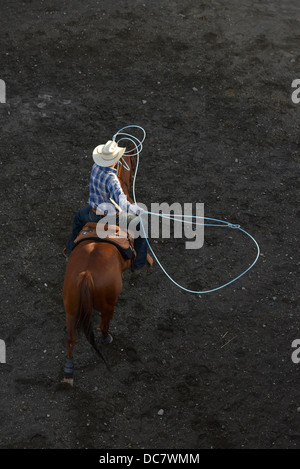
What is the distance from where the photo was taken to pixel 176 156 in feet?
27.0

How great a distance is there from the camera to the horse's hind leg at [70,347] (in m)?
5.15

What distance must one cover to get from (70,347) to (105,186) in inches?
64.6

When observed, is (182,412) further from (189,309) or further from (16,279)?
(16,279)

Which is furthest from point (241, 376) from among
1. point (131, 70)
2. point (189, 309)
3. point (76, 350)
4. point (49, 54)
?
point (49, 54)

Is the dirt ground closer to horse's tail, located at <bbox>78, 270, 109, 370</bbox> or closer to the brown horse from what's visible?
the brown horse

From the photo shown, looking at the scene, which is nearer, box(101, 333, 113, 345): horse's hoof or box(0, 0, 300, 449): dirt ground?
box(0, 0, 300, 449): dirt ground

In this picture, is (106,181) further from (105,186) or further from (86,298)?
(86,298)

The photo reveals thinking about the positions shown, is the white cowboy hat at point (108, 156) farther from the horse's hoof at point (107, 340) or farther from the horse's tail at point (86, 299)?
the horse's hoof at point (107, 340)

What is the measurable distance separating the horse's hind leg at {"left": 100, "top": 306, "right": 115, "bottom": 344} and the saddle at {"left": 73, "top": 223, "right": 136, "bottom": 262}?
1.85 feet

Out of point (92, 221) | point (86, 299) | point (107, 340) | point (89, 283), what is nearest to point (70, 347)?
point (107, 340)

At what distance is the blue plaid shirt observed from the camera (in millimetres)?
5438

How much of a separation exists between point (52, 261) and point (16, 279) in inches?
19.4

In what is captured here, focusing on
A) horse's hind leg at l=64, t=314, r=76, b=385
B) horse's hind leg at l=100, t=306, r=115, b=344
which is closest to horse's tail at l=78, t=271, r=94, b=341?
horse's hind leg at l=64, t=314, r=76, b=385

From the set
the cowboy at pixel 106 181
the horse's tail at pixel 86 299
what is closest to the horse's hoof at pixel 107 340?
the horse's tail at pixel 86 299
